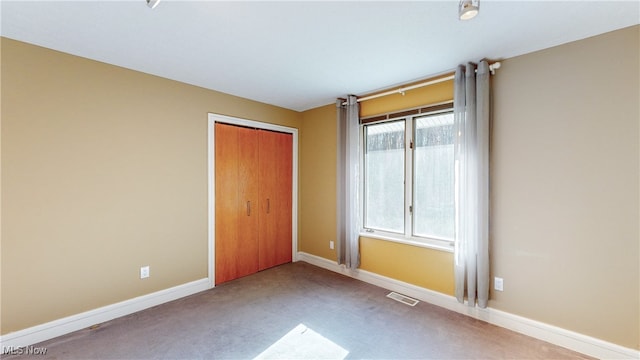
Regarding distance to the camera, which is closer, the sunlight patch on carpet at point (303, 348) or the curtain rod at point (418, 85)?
the sunlight patch on carpet at point (303, 348)

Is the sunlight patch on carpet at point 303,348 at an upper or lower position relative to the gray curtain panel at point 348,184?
lower

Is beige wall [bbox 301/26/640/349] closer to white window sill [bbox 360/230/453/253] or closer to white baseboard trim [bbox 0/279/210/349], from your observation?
white window sill [bbox 360/230/453/253]

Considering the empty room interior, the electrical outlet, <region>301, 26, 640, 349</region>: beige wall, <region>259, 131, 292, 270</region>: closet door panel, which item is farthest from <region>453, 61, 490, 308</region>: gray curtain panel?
the electrical outlet

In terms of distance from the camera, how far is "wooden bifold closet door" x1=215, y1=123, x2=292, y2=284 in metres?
3.41

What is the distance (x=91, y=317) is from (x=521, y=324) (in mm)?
3912

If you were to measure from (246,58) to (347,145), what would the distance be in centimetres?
168

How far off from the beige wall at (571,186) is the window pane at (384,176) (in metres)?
1.03

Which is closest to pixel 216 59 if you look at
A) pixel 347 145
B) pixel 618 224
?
pixel 347 145

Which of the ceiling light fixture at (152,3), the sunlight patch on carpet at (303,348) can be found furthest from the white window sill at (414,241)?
the ceiling light fixture at (152,3)

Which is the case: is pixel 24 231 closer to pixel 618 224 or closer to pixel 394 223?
pixel 394 223

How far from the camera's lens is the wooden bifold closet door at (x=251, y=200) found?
11.2 feet

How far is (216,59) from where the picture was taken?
2438 mm

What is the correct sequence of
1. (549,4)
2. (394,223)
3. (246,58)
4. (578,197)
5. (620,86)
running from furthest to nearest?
1. (394,223)
2. (246,58)
3. (578,197)
4. (620,86)
5. (549,4)

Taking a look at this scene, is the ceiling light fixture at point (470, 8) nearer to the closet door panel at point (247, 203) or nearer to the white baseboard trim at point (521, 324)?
the white baseboard trim at point (521, 324)
